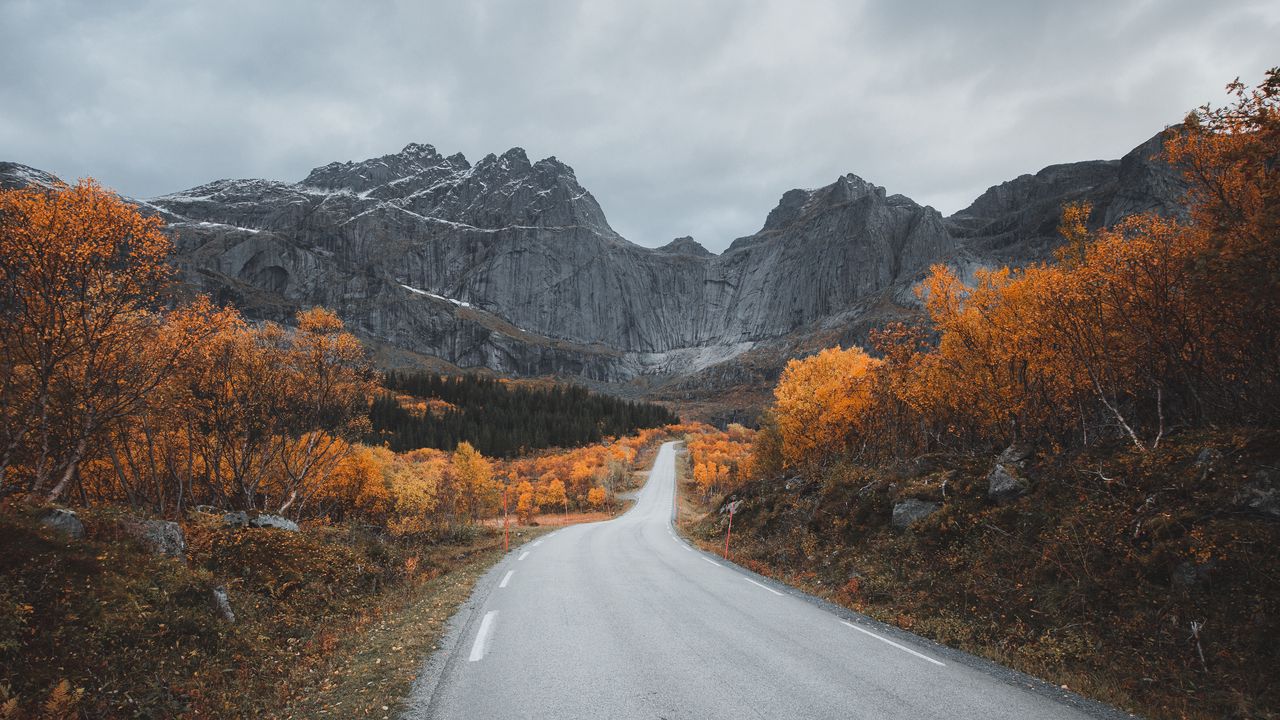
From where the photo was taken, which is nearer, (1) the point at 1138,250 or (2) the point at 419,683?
(2) the point at 419,683

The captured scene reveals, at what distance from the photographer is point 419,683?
21.2 feet

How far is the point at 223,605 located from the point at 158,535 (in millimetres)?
1920

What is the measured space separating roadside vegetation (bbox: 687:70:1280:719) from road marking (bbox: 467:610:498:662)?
8.13 m

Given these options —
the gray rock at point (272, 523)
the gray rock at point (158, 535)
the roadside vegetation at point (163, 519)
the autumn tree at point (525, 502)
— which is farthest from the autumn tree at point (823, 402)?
the autumn tree at point (525, 502)

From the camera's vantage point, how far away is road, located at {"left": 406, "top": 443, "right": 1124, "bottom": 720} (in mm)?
5750

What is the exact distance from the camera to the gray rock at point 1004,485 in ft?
38.7

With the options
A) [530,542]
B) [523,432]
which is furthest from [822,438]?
[523,432]

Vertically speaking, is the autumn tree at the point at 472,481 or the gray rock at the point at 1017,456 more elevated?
the gray rock at the point at 1017,456

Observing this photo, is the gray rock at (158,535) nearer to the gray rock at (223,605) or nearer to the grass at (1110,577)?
the gray rock at (223,605)

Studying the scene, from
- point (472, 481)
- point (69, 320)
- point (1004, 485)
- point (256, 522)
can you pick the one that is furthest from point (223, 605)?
point (472, 481)

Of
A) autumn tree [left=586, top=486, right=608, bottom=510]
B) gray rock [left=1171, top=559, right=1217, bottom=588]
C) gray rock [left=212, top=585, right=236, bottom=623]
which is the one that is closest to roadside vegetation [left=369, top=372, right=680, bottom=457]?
autumn tree [left=586, top=486, right=608, bottom=510]

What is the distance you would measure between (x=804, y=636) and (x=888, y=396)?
60.5ft

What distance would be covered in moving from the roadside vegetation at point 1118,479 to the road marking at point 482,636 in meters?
8.13

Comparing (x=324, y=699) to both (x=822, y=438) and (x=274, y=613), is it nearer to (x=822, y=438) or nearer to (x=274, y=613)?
(x=274, y=613)
